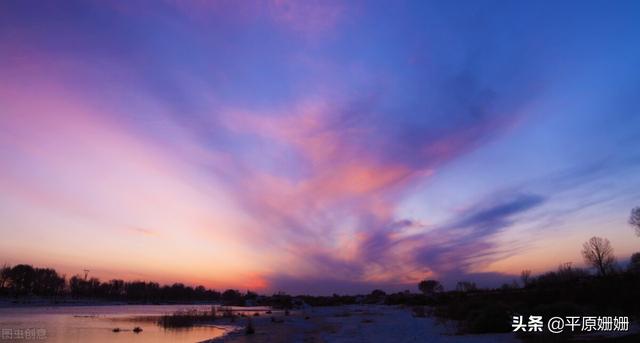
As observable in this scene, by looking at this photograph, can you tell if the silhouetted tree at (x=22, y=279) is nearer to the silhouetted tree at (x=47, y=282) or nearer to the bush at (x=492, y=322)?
the silhouetted tree at (x=47, y=282)

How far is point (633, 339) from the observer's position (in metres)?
17.3

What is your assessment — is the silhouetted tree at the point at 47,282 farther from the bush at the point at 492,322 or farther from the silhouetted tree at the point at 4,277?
the bush at the point at 492,322

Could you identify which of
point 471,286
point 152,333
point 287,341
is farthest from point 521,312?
point 471,286

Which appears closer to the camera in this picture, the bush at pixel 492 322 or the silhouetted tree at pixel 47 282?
the bush at pixel 492 322

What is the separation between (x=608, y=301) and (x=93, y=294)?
21256 cm

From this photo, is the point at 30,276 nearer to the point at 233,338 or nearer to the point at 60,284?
the point at 60,284

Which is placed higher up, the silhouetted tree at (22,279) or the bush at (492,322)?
the bush at (492,322)

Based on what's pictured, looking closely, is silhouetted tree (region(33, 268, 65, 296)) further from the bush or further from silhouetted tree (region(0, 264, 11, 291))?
the bush

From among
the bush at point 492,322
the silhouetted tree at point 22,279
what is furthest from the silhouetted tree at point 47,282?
the bush at point 492,322

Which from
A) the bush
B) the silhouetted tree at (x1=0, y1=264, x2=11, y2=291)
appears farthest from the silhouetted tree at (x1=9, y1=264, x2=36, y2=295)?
the bush

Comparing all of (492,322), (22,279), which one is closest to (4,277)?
(22,279)

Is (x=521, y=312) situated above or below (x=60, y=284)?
above

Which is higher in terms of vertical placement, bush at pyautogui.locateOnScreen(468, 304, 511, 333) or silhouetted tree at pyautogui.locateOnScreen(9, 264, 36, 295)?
bush at pyautogui.locateOnScreen(468, 304, 511, 333)

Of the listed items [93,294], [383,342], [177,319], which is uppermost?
[383,342]
